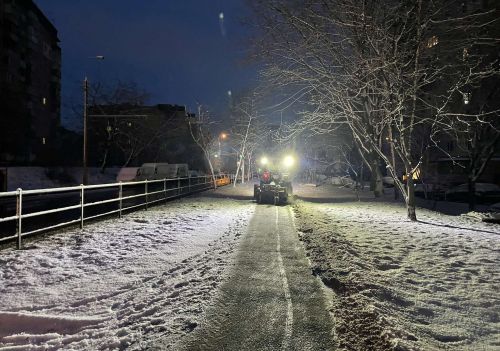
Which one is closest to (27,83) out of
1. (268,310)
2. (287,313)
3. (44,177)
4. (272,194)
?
(44,177)

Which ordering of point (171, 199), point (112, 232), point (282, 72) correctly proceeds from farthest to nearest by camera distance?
point (171, 199) < point (282, 72) < point (112, 232)

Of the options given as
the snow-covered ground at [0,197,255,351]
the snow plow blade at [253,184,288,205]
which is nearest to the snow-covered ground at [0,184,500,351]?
the snow-covered ground at [0,197,255,351]

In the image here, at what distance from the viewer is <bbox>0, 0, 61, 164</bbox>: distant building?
39656 mm

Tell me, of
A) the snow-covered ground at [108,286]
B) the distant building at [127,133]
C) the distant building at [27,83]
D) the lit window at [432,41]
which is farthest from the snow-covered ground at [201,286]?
the distant building at [27,83]

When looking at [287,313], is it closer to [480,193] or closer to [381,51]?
[381,51]

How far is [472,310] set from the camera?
5.64 m

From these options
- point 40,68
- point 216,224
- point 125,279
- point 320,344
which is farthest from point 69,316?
point 40,68

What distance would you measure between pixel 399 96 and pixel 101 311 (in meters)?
11.9

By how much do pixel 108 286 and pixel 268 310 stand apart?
2.79 m

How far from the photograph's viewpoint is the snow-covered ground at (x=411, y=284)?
4797mm

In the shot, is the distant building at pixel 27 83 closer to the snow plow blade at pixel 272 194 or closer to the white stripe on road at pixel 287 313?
the snow plow blade at pixel 272 194

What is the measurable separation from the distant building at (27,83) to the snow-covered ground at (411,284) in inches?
1464

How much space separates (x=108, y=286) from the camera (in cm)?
651

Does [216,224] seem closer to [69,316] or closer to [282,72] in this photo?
[282,72]
